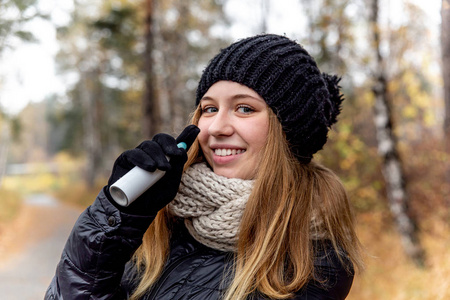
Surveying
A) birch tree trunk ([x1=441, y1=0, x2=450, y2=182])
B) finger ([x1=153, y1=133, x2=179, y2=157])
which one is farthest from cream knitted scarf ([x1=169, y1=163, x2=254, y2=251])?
birch tree trunk ([x1=441, y1=0, x2=450, y2=182])

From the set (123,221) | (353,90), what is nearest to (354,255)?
(123,221)

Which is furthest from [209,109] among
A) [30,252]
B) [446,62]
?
[30,252]

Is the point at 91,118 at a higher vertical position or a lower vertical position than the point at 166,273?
higher

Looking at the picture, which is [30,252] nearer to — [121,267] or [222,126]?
[121,267]

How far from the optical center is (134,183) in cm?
145

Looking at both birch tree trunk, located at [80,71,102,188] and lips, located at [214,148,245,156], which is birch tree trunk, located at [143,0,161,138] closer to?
lips, located at [214,148,245,156]

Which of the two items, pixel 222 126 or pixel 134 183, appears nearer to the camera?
pixel 134 183

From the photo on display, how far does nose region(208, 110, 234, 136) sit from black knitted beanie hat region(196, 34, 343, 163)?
17 cm

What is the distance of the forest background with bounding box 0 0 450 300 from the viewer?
6.45 metres

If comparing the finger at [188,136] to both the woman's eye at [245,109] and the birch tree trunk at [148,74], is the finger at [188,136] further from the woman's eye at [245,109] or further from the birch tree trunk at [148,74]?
the birch tree trunk at [148,74]

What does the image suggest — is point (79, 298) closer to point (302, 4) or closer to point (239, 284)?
point (239, 284)

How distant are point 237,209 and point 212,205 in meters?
0.11

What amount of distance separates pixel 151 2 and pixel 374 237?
8251 millimetres

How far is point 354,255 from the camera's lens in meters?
1.86
